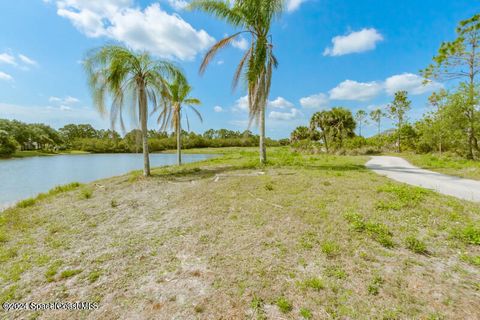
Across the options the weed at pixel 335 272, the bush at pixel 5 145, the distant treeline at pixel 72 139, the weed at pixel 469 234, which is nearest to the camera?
the weed at pixel 335 272

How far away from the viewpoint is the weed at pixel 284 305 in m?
2.05

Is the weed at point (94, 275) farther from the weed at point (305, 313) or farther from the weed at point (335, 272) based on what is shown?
the weed at point (335, 272)

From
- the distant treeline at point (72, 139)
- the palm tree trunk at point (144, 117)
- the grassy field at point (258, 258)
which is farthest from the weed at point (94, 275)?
the distant treeline at point (72, 139)

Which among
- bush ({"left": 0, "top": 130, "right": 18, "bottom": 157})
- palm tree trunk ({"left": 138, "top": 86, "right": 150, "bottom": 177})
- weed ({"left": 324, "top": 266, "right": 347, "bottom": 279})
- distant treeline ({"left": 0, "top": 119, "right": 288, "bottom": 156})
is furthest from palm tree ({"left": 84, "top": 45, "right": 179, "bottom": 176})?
bush ({"left": 0, "top": 130, "right": 18, "bottom": 157})

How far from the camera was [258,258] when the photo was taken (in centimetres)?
298

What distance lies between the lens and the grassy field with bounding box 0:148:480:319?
2.13 m

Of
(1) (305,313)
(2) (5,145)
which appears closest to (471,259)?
(1) (305,313)

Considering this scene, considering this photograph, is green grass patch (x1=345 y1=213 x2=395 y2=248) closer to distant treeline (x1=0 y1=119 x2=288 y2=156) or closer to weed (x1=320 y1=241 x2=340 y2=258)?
weed (x1=320 y1=241 x2=340 y2=258)

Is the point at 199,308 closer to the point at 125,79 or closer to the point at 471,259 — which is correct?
the point at 471,259

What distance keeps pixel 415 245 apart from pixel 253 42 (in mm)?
10251

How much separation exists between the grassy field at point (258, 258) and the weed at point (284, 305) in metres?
0.01

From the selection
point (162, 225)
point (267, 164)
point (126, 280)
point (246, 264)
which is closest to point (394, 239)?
point (246, 264)

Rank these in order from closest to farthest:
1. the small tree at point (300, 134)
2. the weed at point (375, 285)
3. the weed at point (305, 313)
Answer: the weed at point (305, 313), the weed at point (375, 285), the small tree at point (300, 134)

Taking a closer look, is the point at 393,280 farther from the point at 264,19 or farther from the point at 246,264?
the point at 264,19
